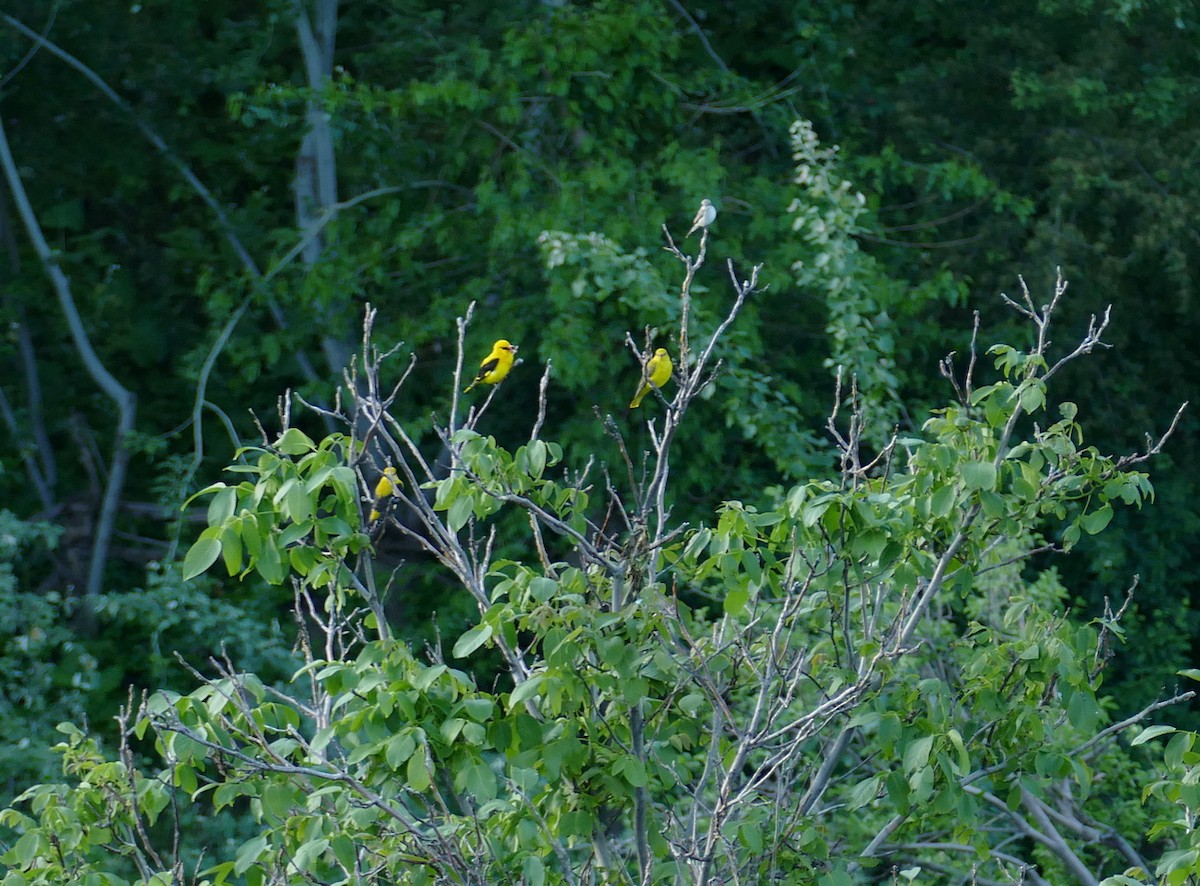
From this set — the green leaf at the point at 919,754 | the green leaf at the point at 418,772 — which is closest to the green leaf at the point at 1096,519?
the green leaf at the point at 919,754

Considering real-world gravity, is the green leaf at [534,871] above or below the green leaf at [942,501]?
below

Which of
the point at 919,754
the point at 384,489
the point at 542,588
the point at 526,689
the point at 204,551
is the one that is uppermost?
the point at 204,551

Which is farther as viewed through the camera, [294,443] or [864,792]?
[864,792]

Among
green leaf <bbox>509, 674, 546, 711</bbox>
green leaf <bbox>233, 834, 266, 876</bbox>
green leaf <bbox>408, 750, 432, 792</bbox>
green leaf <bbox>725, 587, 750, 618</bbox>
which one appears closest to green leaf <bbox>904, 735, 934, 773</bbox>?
green leaf <bbox>725, 587, 750, 618</bbox>

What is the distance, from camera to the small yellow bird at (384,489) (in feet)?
7.82

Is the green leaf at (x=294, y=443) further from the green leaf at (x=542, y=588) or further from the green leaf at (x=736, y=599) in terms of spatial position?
the green leaf at (x=736, y=599)

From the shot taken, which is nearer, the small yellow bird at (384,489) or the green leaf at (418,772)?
the green leaf at (418,772)

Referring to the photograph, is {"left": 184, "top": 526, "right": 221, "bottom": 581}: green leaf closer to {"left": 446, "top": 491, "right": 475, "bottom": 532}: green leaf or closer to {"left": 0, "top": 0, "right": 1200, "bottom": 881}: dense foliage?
{"left": 446, "top": 491, "right": 475, "bottom": 532}: green leaf

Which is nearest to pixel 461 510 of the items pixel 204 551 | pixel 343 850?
pixel 204 551

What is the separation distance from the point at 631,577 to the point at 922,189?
636 centimetres

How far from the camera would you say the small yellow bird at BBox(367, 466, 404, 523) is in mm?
2383

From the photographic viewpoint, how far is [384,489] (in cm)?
316

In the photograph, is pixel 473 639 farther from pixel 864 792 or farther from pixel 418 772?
pixel 864 792

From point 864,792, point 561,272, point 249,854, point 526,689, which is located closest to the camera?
point 526,689
